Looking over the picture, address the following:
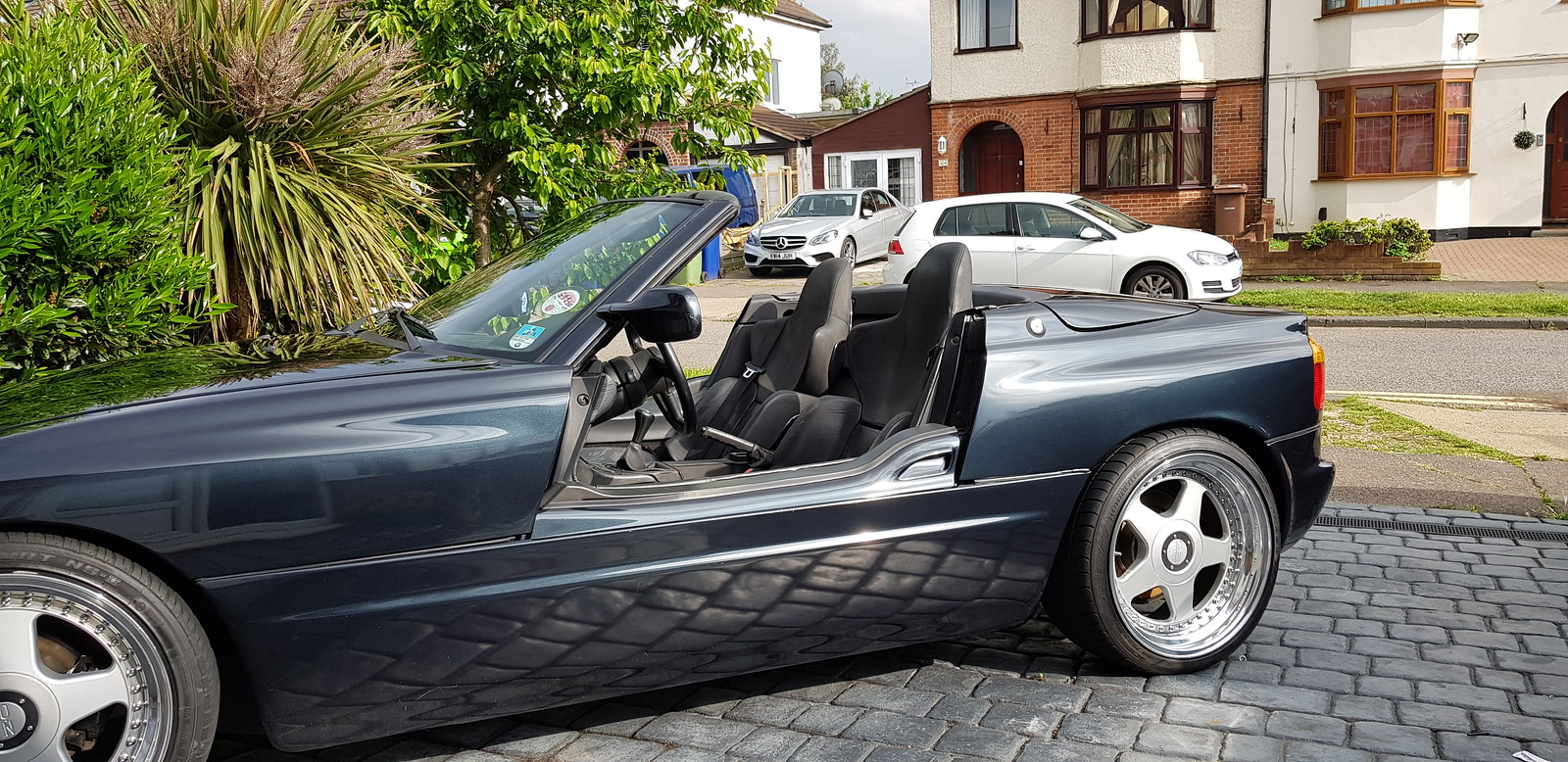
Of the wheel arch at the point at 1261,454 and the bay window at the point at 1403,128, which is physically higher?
the bay window at the point at 1403,128

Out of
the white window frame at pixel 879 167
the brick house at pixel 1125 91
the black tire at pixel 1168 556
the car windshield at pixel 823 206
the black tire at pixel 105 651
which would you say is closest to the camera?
the black tire at pixel 105 651

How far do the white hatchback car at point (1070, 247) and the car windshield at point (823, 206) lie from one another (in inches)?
319

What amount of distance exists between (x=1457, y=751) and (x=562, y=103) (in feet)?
21.1

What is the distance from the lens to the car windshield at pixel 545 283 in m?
3.50

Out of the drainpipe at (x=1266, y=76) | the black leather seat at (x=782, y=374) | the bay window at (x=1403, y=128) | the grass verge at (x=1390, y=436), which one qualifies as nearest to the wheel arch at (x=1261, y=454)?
the black leather seat at (x=782, y=374)

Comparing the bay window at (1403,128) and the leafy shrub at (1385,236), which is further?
the bay window at (1403,128)

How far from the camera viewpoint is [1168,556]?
12.5 feet

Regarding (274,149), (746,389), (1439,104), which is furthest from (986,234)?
(1439,104)

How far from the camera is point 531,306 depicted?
3.61 meters

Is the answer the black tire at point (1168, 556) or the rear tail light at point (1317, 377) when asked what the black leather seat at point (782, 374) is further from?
the rear tail light at point (1317, 377)

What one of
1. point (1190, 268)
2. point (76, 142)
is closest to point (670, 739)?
point (76, 142)

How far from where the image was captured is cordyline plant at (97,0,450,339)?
5512 millimetres

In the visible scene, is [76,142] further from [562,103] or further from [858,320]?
[562,103]

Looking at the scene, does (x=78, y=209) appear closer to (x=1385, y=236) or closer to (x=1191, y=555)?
(x=1191, y=555)
